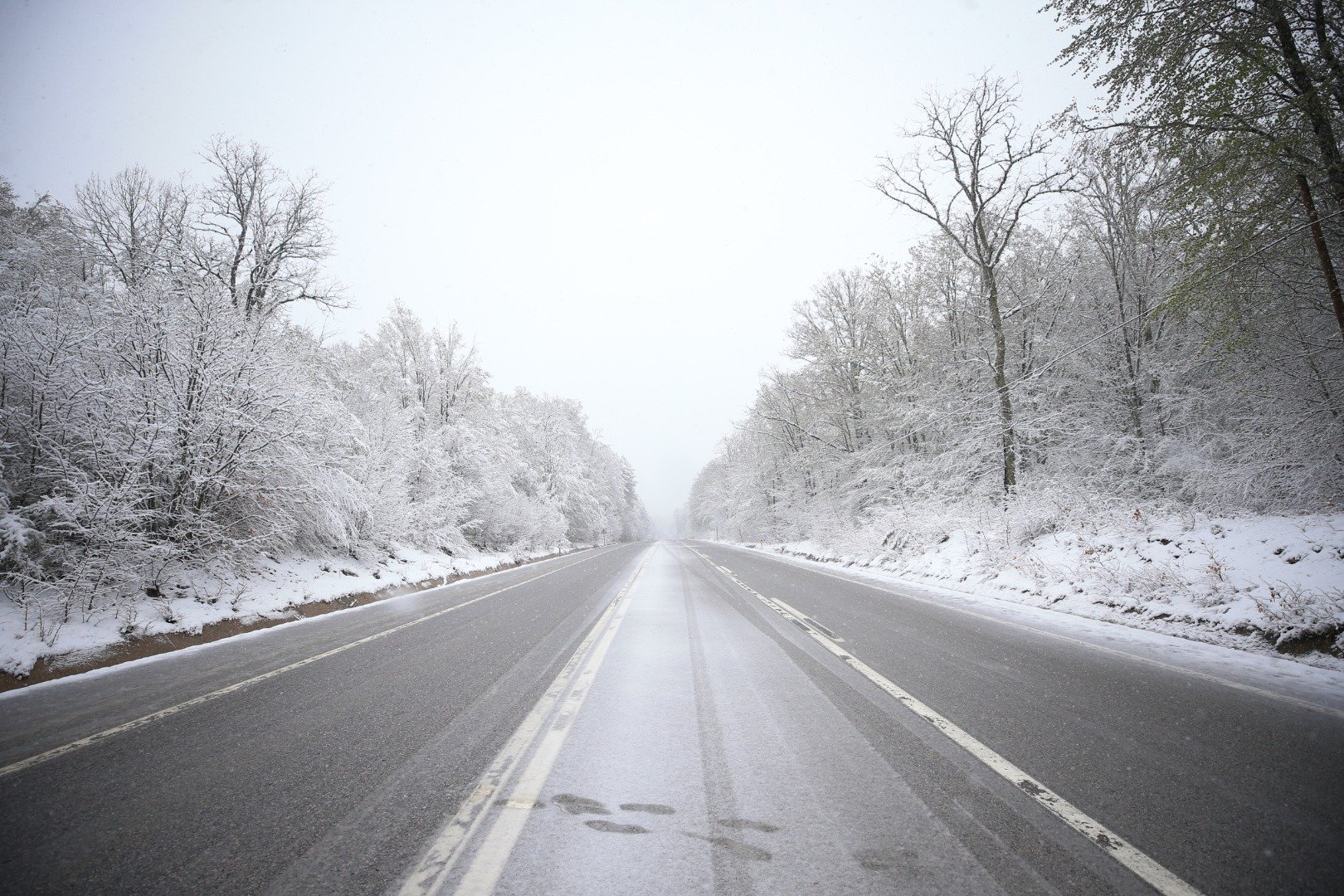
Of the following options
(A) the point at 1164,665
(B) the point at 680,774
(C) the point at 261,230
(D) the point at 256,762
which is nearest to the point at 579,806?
(B) the point at 680,774

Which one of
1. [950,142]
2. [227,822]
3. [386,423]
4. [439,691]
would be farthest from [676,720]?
[950,142]

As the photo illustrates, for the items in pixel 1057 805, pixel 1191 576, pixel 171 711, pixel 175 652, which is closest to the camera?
pixel 1057 805

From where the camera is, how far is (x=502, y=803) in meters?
2.49

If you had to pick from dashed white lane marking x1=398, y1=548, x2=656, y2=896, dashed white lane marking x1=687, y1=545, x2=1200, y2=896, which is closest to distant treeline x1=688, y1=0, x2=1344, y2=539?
dashed white lane marking x1=687, y1=545, x2=1200, y2=896

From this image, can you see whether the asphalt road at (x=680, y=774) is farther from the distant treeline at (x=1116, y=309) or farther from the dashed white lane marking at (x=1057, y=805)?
the distant treeline at (x=1116, y=309)

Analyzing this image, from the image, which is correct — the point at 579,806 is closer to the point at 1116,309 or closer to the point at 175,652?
the point at 175,652

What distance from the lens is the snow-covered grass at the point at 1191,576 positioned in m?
5.22

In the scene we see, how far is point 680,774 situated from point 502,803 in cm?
94

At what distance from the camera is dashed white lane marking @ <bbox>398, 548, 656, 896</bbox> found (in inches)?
76.4

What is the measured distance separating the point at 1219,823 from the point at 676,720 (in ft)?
9.01

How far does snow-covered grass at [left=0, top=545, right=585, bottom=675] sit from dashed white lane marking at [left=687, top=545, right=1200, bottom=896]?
8211 millimetres

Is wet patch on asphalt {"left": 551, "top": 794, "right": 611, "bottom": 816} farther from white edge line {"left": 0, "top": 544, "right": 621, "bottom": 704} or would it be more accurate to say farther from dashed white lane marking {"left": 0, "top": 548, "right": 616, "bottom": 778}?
white edge line {"left": 0, "top": 544, "right": 621, "bottom": 704}

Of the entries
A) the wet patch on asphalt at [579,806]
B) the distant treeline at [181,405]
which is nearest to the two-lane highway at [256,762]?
the wet patch on asphalt at [579,806]

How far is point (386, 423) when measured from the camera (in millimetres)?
16328
